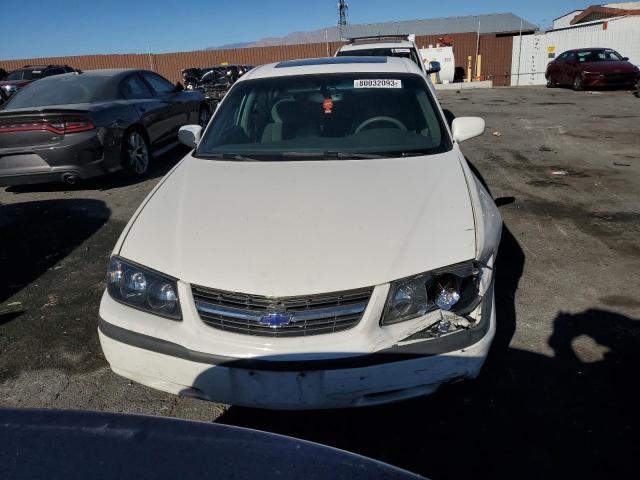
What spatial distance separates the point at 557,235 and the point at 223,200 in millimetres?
3300

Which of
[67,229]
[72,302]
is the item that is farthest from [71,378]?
[67,229]

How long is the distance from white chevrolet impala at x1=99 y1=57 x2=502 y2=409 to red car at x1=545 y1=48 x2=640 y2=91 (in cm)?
1828

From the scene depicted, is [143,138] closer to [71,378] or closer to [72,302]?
[72,302]

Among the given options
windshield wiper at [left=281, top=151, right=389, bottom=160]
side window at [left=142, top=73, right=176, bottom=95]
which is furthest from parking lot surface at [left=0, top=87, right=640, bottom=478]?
side window at [left=142, top=73, right=176, bottom=95]

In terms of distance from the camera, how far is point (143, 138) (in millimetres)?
7238

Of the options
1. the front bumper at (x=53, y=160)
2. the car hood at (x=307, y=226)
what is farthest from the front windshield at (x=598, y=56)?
the car hood at (x=307, y=226)

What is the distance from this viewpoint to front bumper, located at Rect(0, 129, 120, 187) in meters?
6.02

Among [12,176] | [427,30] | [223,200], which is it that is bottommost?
[12,176]

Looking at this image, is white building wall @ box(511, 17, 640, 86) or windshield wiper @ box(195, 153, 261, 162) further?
white building wall @ box(511, 17, 640, 86)

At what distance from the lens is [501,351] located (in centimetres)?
286

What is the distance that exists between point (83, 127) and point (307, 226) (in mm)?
4842

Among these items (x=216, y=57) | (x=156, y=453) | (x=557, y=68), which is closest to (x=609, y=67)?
(x=557, y=68)

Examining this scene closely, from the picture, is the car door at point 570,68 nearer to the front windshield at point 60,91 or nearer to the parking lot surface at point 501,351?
the parking lot surface at point 501,351

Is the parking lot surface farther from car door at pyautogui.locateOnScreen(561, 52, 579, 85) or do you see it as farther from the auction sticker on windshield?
car door at pyautogui.locateOnScreen(561, 52, 579, 85)
